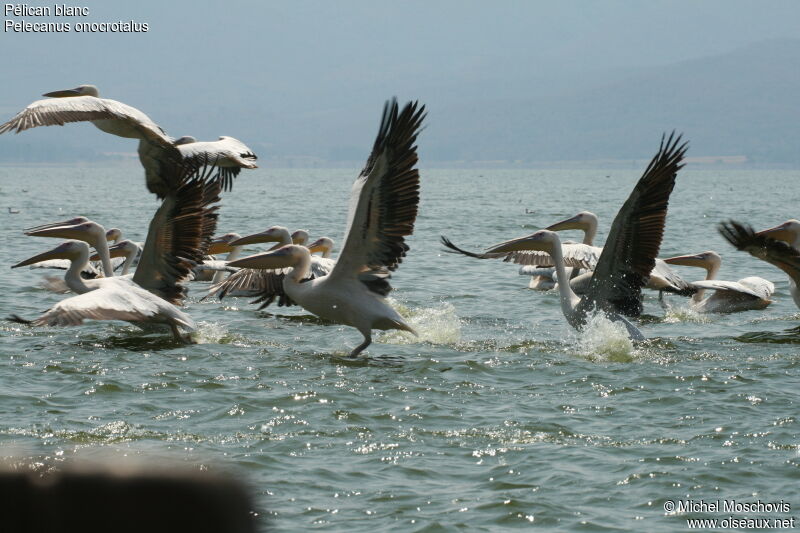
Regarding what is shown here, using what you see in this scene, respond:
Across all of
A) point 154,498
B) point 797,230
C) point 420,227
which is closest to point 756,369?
point 797,230

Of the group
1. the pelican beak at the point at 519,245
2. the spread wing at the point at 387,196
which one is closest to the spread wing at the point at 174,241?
the spread wing at the point at 387,196

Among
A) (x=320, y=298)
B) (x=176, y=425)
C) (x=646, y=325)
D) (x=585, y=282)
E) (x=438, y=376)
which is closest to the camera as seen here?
(x=176, y=425)

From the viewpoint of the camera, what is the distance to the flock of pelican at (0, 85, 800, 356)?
7117 millimetres

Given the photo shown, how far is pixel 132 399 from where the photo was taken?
5977 mm

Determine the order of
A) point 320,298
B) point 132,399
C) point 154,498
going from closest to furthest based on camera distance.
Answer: point 154,498 < point 132,399 < point 320,298

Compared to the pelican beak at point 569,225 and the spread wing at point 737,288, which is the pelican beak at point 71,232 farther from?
the spread wing at point 737,288

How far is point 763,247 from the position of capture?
25.7 ft

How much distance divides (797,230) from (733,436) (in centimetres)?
533

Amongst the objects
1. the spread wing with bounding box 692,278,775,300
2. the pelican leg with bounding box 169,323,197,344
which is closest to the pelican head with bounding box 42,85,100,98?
the pelican leg with bounding box 169,323,197,344

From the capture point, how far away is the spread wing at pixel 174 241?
824 cm

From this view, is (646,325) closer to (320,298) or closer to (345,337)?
(345,337)

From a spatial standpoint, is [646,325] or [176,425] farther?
[646,325]

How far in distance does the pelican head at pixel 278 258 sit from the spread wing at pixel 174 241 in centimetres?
50

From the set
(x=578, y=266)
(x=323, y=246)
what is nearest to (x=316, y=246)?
(x=323, y=246)
